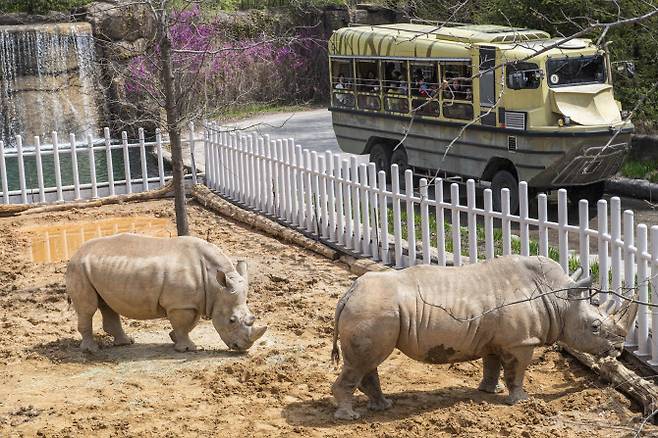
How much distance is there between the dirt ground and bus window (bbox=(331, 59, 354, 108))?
845 centimetres

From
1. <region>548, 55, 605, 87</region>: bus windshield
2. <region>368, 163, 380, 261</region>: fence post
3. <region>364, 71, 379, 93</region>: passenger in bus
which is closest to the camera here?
<region>368, 163, 380, 261</region>: fence post

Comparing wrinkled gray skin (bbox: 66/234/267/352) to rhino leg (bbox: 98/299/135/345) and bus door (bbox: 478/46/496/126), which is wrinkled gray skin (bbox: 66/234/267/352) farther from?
bus door (bbox: 478/46/496/126)

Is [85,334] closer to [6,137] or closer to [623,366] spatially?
[623,366]

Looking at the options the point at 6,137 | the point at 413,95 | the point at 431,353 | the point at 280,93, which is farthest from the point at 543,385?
the point at 280,93

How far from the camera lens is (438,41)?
16.7 meters

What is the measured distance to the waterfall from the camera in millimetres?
26828

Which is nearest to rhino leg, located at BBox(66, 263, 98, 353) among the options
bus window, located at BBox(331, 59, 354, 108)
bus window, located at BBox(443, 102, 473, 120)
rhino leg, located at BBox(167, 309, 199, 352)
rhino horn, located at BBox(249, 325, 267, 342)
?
rhino leg, located at BBox(167, 309, 199, 352)

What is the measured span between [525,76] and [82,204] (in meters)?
6.78

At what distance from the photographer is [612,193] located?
1762 centimetres

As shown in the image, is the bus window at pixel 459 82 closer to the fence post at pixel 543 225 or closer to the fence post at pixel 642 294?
the fence post at pixel 543 225

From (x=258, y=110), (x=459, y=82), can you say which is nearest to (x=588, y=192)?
(x=459, y=82)

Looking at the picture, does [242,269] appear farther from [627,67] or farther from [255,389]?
[627,67]

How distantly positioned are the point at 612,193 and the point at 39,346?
10848mm

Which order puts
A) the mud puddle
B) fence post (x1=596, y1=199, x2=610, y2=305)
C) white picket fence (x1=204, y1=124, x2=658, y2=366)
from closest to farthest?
white picket fence (x1=204, y1=124, x2=658, y2=366)
fence post (x1=596, y1=199, x2=610, y2=305)
the mud puddle
